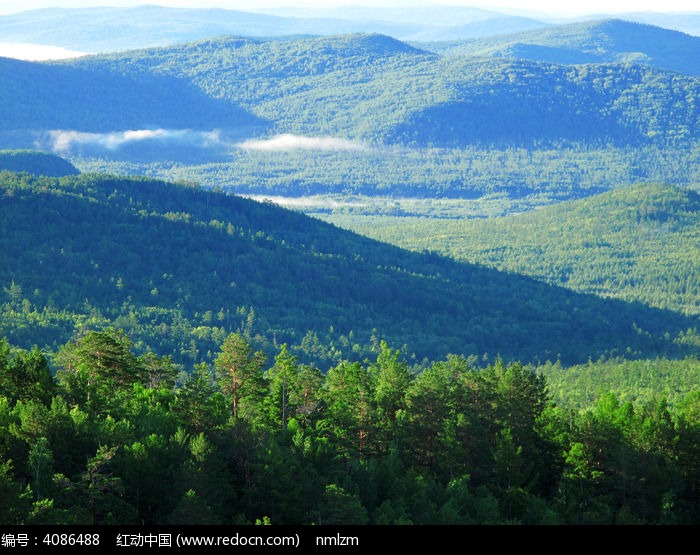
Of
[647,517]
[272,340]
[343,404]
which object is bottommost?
[272,340]

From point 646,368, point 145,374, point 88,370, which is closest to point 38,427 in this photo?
point 88,370

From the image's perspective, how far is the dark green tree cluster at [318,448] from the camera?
201 feet

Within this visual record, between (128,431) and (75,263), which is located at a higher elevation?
(128,431)

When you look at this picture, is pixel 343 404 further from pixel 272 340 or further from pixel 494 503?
pixel 272 340

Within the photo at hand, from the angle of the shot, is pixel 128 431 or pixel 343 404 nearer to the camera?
pixel 128 431

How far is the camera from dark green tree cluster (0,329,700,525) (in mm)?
61219

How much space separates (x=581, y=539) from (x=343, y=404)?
26.2m

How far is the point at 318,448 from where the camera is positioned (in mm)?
68938

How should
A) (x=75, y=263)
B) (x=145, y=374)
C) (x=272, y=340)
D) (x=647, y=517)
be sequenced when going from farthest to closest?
(x=75, y=263) < (x=272, y=340) < (x=145, y=374) < (x=647, y=517)

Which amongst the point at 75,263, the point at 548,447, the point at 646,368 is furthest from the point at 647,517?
the point at 75,263

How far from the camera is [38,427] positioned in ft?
202

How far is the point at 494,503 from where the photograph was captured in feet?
226

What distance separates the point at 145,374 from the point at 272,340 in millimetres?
99755

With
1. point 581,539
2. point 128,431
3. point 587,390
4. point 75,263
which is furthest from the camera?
point 75,263
